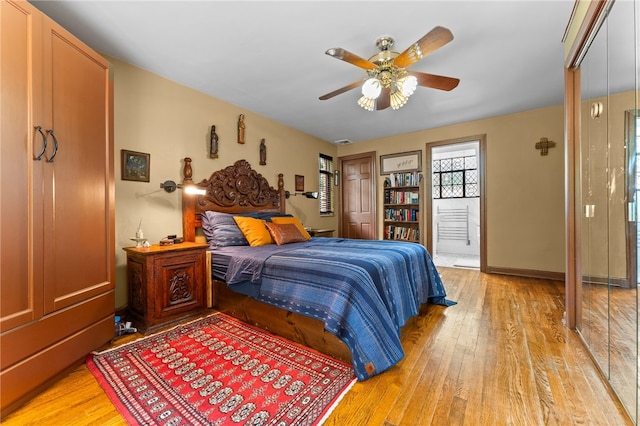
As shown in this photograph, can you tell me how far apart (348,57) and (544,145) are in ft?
11.9

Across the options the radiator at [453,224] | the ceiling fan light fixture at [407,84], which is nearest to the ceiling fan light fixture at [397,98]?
the ceiling fan light fixture at [407,84]

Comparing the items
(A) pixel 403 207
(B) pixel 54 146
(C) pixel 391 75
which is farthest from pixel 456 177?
(B) pixel 54 146

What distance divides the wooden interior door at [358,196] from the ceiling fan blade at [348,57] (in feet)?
10.9

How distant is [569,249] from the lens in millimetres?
2188

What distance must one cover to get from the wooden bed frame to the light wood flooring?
0.43 metres

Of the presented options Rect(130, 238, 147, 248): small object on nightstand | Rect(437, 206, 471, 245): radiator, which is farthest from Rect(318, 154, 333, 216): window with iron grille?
Rect(130, 238, 147, 248): small object on nightstand

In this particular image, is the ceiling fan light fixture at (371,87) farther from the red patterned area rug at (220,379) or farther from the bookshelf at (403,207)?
the bookshelf at (403,207)

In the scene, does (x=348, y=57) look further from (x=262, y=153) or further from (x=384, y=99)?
(x=262, y=153)

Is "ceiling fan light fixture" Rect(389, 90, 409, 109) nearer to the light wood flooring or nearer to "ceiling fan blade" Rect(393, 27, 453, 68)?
"ceiling fan blade" Rect(393, 27, 453, 68)

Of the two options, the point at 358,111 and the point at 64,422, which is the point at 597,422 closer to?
the point at 64,422

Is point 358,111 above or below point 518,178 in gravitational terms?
above

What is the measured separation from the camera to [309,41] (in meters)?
2.23

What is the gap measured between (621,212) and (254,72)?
311 cm

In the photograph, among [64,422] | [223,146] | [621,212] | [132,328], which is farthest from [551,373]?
[223,146]
